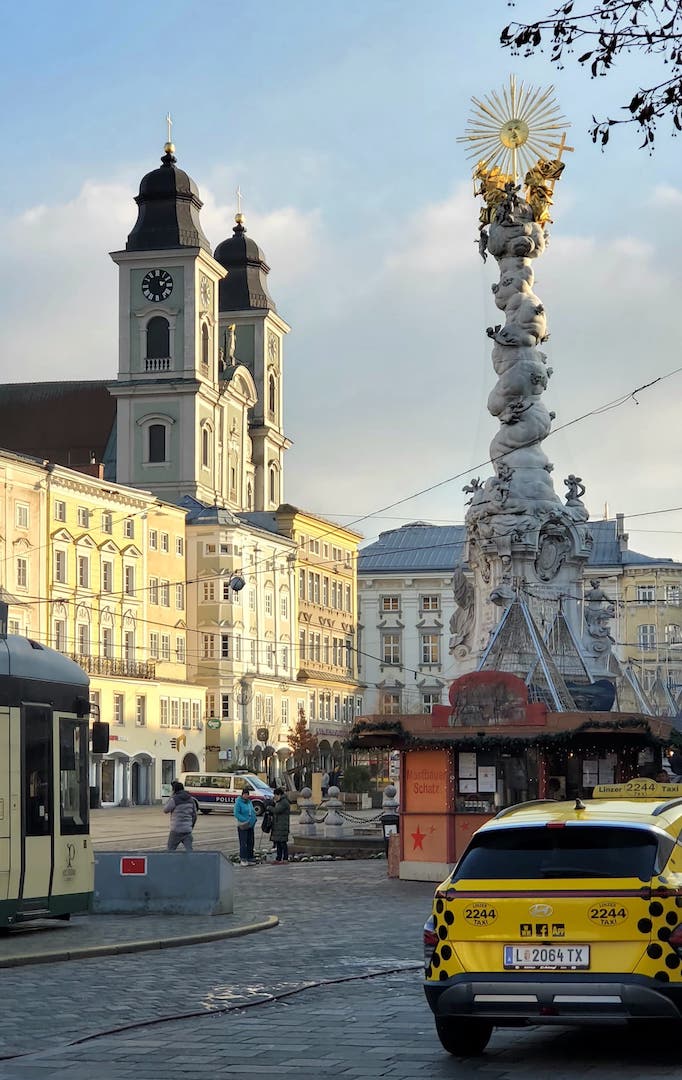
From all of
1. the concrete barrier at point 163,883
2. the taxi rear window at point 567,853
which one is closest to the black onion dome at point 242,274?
the concrete barrier at point 163,883

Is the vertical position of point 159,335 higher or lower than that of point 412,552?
higher

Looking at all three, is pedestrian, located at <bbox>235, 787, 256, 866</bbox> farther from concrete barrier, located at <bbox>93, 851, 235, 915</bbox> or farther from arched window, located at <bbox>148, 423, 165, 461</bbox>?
arched window, located at <bbox>148, 423, 165, 461</bbox>

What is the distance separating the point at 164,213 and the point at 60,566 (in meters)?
31.4

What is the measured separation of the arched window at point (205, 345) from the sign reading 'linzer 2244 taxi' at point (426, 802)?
3040 inches

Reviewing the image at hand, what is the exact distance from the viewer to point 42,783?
782 inches

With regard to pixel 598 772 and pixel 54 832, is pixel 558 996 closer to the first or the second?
pixel 54 832

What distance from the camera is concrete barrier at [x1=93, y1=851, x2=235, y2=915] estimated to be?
2241cm

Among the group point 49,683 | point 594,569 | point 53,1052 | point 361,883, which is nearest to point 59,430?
point 594,569

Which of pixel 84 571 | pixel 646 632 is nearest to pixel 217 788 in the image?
pixel 84 571

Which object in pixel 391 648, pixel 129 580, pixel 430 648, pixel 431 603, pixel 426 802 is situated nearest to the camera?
pixel 426 802

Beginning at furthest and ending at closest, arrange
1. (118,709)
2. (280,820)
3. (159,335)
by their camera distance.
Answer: (159,335), (118,709), (280,820)

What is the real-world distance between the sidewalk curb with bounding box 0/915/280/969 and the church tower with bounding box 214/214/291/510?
9820 centimetres

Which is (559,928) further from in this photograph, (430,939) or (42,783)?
(42,783)

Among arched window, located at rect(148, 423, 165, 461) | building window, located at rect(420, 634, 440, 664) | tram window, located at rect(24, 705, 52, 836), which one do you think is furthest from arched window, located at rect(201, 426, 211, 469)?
tram window, located at rect(24, 705, 52, 836)
